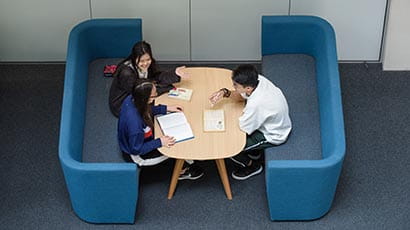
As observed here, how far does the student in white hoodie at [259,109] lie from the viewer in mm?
6125

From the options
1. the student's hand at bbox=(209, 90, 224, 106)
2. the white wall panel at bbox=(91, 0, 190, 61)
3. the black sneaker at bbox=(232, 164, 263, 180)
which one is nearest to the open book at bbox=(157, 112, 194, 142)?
the student's hand at bbox=(209, 90, 224, 106)

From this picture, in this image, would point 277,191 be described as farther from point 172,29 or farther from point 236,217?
point 172,29

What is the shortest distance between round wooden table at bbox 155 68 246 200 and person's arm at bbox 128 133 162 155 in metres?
0.07

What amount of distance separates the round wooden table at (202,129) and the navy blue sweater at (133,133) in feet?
0.35

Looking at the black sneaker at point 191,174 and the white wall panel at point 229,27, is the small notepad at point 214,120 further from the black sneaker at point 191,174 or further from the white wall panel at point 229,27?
the white wall panel at point 229,27

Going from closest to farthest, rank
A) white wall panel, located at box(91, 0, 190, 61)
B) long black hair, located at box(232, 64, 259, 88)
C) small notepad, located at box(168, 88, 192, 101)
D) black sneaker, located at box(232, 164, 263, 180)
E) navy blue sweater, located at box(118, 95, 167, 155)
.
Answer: navy blue sweater, located at box(118, 95, 167, 155), long black hair, located at box(232, 64, 259, 88), small notepad, located at box(168, 88, 192, 101), black sneaker, located at box(232, 164, 263, 180), white wall panel, located at box(91, 0, 190, 61)

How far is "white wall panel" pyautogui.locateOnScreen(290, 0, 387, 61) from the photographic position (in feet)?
25.4

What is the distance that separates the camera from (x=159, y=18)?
25.7ft

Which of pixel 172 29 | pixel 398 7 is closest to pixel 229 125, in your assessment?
pixel 172 29

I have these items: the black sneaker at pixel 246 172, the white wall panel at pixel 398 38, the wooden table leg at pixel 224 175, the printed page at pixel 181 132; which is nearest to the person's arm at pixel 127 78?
the printed page at pixel 181 132

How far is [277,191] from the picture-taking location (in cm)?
602

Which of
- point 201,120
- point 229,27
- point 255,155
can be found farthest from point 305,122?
point 229,27

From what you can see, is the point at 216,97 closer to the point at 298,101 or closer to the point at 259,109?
the point at 259,109

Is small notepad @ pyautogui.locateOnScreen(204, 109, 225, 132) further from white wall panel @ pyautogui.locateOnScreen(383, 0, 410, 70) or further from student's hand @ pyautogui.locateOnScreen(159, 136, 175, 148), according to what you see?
white wall panel @ pyautogui.locateOnScreen(383, 0, 410, 70)
